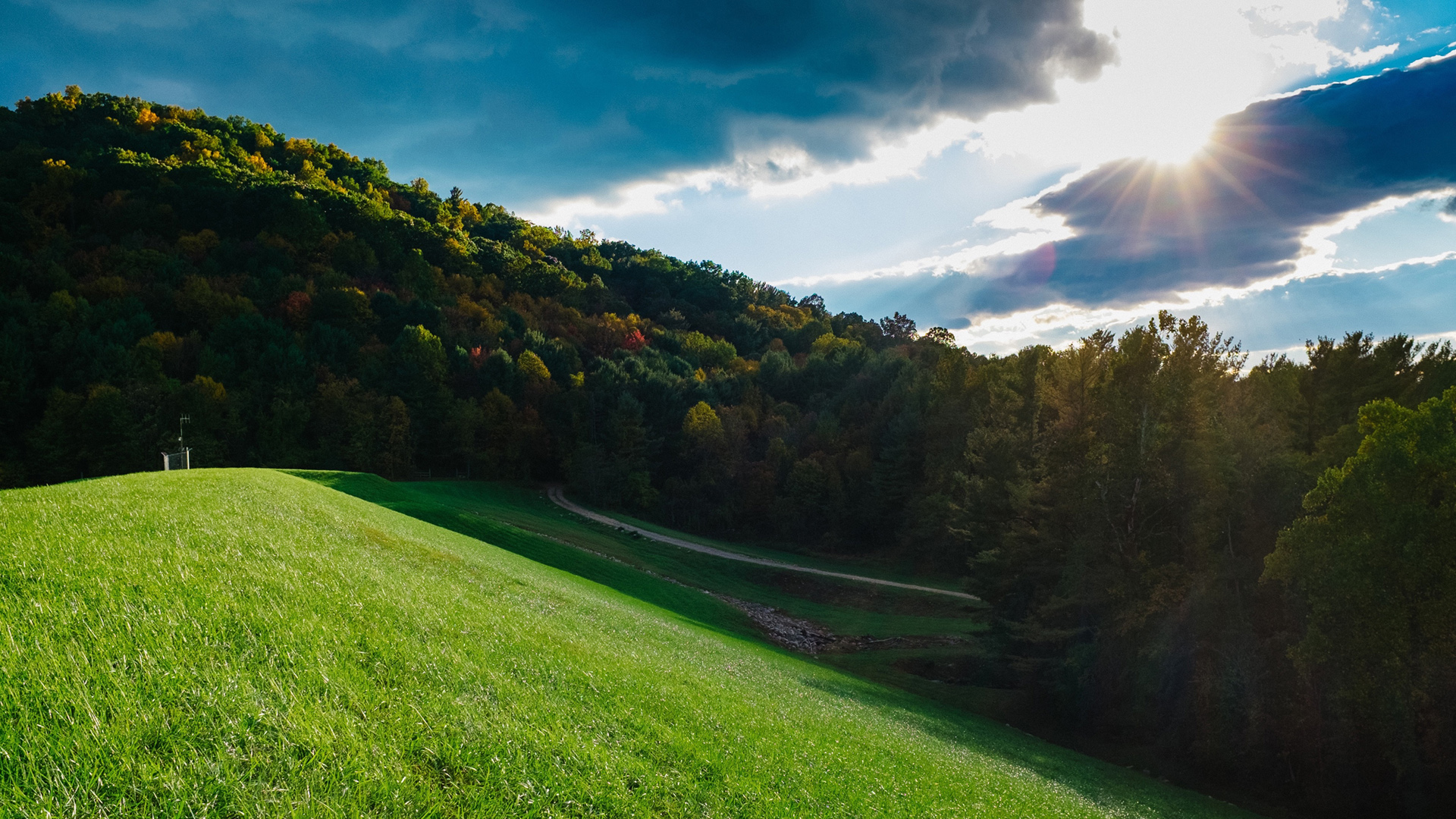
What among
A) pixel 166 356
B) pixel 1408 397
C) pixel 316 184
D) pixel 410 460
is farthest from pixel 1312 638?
pixel 316 184

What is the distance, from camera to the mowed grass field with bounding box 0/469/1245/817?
428cm

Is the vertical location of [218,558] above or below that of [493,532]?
above

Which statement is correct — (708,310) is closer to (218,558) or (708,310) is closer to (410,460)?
(410,460)

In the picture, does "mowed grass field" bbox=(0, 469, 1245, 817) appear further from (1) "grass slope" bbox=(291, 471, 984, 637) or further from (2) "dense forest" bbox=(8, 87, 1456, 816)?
(1) "grass slope" bbox=(291, 471, 984, 637)

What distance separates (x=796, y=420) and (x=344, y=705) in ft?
279

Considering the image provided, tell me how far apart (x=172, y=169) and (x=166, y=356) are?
50.3 m

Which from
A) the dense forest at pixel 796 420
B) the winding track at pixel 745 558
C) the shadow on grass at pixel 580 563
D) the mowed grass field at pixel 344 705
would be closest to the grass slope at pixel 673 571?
the shadow on grass at pixel 580 563

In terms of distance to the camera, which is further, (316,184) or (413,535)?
(316,184)

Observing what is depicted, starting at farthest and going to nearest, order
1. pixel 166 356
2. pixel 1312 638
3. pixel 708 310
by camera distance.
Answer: pixel 708 310 < pixel 166 356 < pixel 1312 638

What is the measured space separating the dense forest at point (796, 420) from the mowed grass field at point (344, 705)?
1160 cm

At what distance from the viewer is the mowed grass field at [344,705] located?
4281 mm

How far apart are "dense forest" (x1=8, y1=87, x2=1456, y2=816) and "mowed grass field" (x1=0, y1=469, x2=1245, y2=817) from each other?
38.1 ft

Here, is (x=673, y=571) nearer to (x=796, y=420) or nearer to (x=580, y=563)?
(x=580, y=563)

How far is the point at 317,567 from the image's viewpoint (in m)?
11.3
